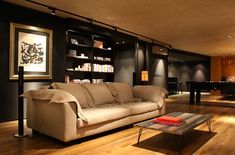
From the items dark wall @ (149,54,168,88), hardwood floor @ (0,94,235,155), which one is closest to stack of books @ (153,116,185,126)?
hardwood floor @ (0,94,235,155)

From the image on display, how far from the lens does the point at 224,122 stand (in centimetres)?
428

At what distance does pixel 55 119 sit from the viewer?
2.75 meters

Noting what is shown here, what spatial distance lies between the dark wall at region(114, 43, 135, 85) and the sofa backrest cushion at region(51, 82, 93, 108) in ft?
13.8

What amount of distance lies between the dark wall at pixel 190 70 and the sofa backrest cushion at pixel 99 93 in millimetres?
11380

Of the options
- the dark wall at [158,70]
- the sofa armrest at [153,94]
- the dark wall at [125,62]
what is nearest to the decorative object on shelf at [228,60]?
the dark wall at [158,70]

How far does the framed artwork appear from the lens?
13.5ft

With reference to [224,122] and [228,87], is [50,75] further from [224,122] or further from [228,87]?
[228,87]

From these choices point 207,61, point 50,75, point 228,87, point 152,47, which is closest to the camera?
point 50,75

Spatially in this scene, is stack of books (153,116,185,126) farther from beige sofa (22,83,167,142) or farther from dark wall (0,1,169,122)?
dark wall (0,1,169,122)

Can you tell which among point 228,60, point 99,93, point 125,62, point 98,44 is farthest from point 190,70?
point 99,93

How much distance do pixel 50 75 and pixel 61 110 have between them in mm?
2359

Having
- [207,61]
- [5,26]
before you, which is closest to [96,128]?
[5,26]

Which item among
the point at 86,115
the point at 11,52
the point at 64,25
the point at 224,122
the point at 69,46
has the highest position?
the point at 64,25

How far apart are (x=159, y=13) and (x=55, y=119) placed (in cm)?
326
